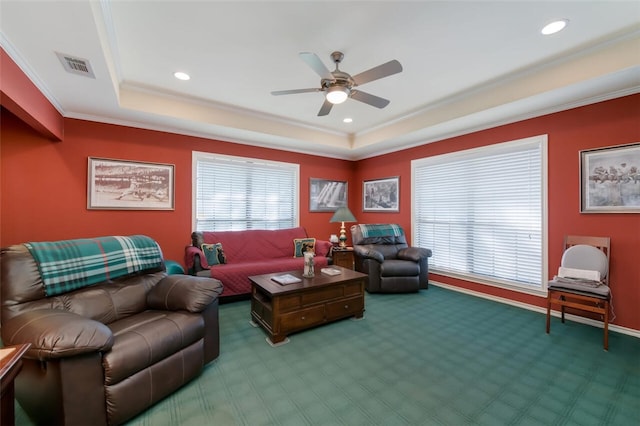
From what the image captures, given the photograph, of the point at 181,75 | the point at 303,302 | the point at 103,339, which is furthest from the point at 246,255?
the point at 103,339

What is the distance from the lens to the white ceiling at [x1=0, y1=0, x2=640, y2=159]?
209 centimetres

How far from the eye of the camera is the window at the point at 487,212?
358 centimetres

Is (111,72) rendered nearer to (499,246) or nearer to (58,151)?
(58,151)

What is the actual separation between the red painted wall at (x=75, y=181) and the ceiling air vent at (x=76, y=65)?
1.40m

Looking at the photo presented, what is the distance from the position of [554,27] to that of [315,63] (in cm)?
211

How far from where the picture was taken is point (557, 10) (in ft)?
6.97

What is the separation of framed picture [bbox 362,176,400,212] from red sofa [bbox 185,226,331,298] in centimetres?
165

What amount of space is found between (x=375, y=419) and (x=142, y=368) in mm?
1506

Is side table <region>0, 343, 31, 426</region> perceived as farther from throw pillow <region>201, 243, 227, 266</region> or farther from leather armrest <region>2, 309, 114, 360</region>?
throw pillow <region>201, 243, 227, 266</region>

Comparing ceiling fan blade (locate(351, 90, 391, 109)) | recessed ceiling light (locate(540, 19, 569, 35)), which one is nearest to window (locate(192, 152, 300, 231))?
ceiling fan blade (locate(351, 90, 391, 109))

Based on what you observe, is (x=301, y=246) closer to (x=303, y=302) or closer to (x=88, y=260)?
(x=303, y=302)

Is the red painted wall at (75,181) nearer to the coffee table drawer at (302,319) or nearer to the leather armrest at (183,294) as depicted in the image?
the leather armrest at (183,294)

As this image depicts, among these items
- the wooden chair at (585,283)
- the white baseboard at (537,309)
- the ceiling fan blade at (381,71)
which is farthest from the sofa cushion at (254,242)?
the wooden chair at (585,283)

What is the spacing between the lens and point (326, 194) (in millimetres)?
5945
